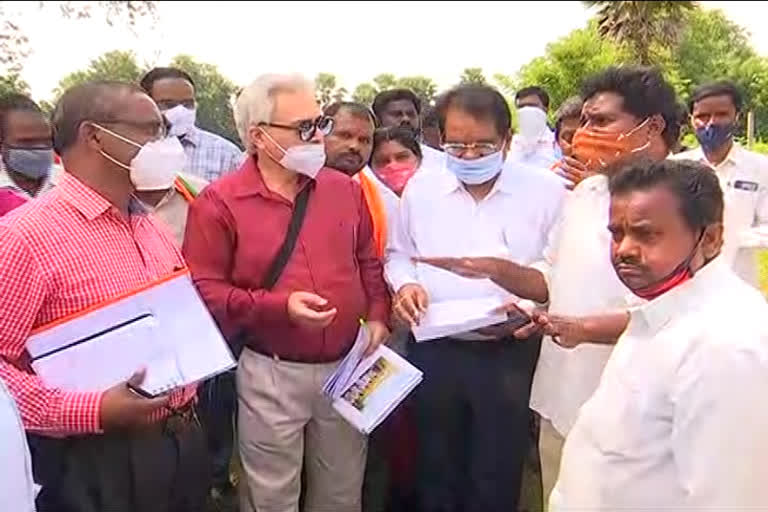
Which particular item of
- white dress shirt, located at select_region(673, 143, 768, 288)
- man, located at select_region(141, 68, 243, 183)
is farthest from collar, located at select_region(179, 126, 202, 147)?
white dress shirt, located at select_region(673, 143, 768, 288)

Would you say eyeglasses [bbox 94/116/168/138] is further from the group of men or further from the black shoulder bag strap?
the black shoulder bag strap

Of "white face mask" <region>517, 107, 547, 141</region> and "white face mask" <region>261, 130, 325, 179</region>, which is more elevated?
"white face mask" <region>261, 130, 325, 179</region>

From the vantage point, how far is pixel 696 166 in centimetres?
232

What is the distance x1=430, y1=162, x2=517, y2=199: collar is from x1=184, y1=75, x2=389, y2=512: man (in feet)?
1.14

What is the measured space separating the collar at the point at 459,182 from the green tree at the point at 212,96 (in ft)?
4.89

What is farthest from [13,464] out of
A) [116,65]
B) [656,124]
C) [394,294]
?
[116,65]

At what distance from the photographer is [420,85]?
664 centimetres

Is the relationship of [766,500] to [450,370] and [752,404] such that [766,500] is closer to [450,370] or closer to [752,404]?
[752,404]

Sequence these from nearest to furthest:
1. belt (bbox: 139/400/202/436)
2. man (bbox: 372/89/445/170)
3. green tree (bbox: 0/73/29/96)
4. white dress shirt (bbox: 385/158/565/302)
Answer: belt (bbox: 139/400/202/436)
white dress shirt (bbox: 385/158/565/302)
green tree (bbox: 0/73/29/96)
man (bbox: 372/89/445/170)

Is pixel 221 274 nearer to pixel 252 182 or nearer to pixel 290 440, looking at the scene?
pixel 252 182

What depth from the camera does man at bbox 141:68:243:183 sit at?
497 centimetres

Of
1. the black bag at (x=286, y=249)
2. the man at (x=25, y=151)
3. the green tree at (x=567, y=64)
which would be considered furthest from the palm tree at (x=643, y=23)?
the man at (x=25, y=151)

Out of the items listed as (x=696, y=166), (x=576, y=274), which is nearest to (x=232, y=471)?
(x=576, y=274)

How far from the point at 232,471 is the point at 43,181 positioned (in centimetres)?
156
